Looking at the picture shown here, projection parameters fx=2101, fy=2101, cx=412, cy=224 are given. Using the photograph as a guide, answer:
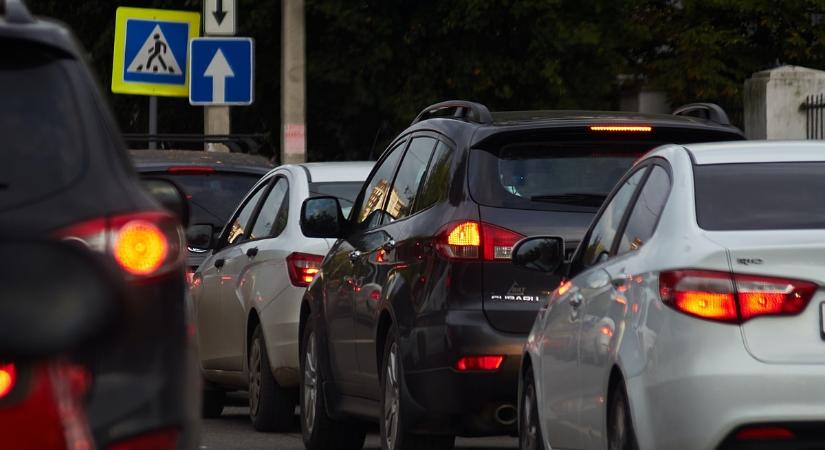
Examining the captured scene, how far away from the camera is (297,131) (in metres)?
21.7

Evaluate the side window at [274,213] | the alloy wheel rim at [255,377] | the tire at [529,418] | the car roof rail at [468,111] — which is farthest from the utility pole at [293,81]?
the tire at [529,418]

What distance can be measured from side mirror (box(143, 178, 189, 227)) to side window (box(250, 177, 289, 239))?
6.66m

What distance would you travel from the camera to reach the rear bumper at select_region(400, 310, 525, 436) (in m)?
8.76

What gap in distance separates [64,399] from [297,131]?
56.4ft

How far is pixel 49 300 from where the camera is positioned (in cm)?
445

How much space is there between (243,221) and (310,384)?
277 centimetres

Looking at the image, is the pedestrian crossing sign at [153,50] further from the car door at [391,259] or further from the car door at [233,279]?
the car door at [391,259]

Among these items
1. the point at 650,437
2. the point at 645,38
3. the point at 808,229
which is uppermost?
the point at 645,38

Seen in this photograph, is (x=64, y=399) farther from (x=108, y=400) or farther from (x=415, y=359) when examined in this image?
(x=415, y=359)

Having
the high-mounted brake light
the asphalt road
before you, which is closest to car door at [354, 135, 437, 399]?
the high-mounted brake light

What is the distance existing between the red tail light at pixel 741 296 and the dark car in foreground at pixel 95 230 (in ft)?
6.27

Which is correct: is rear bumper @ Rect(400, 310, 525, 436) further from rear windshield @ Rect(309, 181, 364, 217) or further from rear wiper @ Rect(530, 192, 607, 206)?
rear windshield @ Rect(309, 181, 364, 217)

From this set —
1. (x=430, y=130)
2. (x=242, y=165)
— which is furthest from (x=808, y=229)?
(x=242, y=165)

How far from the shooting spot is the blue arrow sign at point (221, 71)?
70.8 ft
